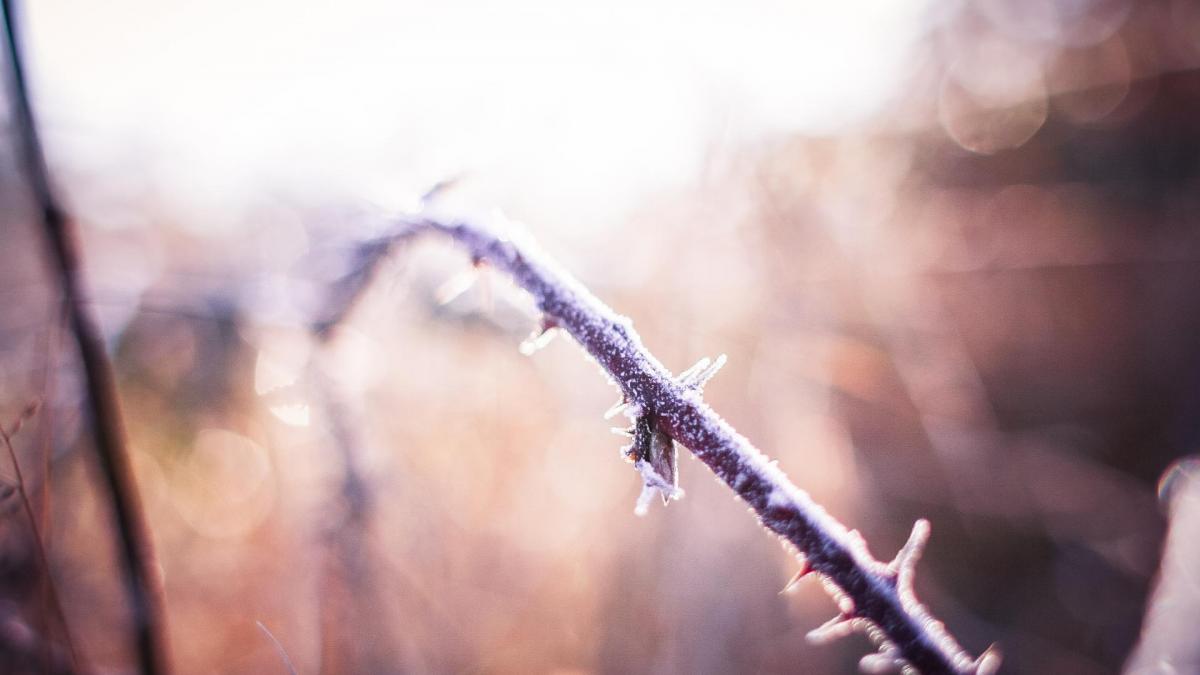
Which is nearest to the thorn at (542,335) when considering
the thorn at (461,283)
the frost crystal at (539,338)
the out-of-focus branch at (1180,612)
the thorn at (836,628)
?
the frost crystal at (539,338)

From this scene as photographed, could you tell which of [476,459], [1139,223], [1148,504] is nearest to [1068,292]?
[1139,223]

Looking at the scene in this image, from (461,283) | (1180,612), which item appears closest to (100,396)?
(461,283)

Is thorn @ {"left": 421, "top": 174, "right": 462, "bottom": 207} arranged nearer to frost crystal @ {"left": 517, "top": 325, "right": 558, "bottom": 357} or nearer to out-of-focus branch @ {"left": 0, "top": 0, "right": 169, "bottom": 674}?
frost crystal @ {"left": 517, "top": 325, "right": 558, "bottom": 357}

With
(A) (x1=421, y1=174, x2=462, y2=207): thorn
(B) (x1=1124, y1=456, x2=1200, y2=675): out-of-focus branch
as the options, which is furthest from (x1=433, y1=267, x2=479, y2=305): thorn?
(B) (x1=1124, y1=456, x2=1200, y2=675): out-of-focus branch

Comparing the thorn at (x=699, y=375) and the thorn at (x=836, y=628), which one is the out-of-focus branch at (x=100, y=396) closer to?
the thorn at (x=699, y=375)

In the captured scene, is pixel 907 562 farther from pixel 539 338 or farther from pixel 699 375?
pixel 539 338

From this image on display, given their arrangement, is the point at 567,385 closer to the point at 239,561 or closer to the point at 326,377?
the point at 326,377
